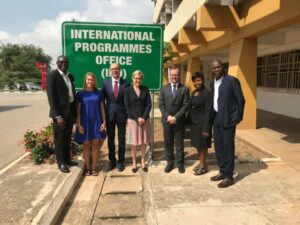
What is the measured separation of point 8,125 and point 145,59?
7.53 meters

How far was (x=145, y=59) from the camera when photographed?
246 inches

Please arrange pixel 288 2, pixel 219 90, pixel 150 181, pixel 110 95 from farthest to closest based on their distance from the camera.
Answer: pixel 288 2 → pixel 110 95 → pixel 150 181 → pixel 219 90

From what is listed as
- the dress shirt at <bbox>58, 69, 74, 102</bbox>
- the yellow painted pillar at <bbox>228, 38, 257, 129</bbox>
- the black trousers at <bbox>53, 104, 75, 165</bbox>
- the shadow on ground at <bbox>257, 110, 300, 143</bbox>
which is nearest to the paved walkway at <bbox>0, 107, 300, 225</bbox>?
the black trousers at <bbox>53, 104, 75, 165</bbox>

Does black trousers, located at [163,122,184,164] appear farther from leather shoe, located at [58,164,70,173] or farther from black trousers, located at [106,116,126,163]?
leather shoe, located at [58,164,70,173]

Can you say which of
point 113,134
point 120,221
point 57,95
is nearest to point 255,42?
point 113,134

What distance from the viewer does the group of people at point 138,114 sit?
4891 millimetres

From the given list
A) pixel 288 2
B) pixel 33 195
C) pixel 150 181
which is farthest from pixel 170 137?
pixel 288 2

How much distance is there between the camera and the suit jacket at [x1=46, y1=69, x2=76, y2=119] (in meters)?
4.94

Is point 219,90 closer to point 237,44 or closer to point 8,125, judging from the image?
point 237,44

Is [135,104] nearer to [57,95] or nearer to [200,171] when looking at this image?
[57,95]

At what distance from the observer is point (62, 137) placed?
527 centimetres

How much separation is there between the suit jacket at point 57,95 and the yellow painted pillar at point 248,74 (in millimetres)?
6207

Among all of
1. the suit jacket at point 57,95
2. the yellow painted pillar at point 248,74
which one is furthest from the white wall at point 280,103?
the suit jacket at point 57,95

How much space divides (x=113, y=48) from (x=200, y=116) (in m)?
2.21
